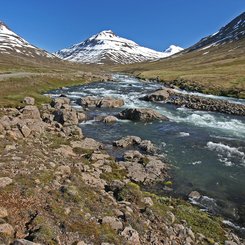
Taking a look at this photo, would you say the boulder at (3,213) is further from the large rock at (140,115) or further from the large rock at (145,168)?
the large rock at (140,115)

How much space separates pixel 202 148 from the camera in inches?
1416

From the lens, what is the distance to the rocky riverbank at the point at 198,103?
5944cm

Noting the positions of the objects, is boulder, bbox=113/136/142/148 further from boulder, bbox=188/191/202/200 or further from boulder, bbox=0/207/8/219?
boulder, bbox=0/207/8/219

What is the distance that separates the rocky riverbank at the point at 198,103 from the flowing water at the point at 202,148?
300 centimetres

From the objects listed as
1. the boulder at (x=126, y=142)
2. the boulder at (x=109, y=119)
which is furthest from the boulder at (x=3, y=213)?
the boulder at (x=109, y=119)

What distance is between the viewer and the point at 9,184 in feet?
55.1

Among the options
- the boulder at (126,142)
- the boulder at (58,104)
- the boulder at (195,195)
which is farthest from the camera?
the boulder at (58,104)

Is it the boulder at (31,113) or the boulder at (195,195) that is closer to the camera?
the boulder at (195,195)

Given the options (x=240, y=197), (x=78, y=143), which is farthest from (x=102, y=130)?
(x=240, y=197)

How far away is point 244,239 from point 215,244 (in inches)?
119

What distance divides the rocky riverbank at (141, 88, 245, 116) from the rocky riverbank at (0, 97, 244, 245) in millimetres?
36462

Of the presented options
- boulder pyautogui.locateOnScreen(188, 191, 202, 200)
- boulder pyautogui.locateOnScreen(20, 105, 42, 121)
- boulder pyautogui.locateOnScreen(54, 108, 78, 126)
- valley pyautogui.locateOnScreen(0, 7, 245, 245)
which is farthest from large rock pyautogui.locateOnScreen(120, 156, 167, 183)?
boulder pyautogui.locateOnScreen(54, 108, 78, 126)

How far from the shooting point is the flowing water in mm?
24781

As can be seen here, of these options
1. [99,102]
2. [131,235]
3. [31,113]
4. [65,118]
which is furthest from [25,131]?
[99,102]
